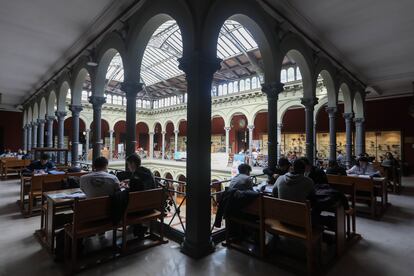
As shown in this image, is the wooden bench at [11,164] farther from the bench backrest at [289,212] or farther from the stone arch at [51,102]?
the bench backrest at [289,212]

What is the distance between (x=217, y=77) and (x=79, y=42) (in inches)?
491

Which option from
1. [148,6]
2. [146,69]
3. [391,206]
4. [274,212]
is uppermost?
[146,69]

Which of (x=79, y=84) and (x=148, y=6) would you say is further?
(x=79, y=84)

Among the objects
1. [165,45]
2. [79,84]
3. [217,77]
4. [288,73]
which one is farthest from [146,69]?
[79,84]

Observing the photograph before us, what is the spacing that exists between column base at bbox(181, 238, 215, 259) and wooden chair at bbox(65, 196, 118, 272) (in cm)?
98

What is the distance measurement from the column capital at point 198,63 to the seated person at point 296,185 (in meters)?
1.76

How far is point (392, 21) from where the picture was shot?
16.8 feet

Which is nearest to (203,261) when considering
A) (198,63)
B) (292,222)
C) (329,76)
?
(292,222)

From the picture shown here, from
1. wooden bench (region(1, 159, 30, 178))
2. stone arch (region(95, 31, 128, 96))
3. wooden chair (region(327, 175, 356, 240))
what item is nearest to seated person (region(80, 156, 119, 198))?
stone arch (region(95, 31, 128, 96))

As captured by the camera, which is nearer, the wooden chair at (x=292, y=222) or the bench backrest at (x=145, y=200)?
the wooden chair at (x=292, y=222)

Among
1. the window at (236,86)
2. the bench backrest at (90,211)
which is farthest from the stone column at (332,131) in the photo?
the window at (236,86)

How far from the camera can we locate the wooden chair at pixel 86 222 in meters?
2.70

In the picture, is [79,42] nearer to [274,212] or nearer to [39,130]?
[274,212]

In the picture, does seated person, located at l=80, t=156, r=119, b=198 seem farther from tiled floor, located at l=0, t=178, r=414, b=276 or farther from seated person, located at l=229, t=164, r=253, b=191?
seated person, located at l=229, t=164, r=253, b=191
